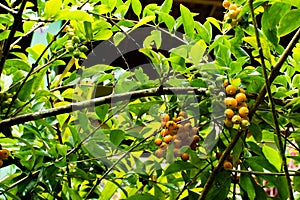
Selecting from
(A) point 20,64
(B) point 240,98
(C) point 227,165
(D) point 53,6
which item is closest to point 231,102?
(B) point 240,98

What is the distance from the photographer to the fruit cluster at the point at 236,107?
656 mm

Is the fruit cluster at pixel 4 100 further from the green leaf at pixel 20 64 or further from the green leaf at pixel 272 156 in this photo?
the green leaf at pixel 272 156

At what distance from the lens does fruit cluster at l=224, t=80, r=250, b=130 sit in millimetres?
656

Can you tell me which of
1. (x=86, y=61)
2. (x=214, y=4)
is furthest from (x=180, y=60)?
(x=214, y=4)

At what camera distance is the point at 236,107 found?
2.25 feet

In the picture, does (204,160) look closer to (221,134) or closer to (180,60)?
(221,134)

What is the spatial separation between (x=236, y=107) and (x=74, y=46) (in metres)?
0.38

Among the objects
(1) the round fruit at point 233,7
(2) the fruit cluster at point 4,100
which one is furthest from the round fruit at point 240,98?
(2) the fruit cluster at point 4,100

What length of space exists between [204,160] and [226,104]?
18 centimetres

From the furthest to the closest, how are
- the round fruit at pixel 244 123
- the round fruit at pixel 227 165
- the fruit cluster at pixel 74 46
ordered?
the fruit cluster at pixel 74 46, the round fruit at pixel 227 165, the round fruit at pixel 244 123

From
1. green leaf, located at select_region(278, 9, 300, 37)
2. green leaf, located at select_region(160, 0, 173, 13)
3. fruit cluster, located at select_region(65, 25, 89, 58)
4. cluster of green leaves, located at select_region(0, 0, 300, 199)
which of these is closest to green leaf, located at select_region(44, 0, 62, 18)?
cluster of green leaves, located at select_region(0, 0, 300, 199)

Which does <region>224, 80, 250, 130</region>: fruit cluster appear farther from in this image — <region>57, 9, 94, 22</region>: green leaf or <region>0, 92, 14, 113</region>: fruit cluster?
<region>0, 92, 14, 113</region>: fruit cluster

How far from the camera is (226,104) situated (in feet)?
2.28

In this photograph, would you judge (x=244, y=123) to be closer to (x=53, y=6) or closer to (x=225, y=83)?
(x=225, y=83)
